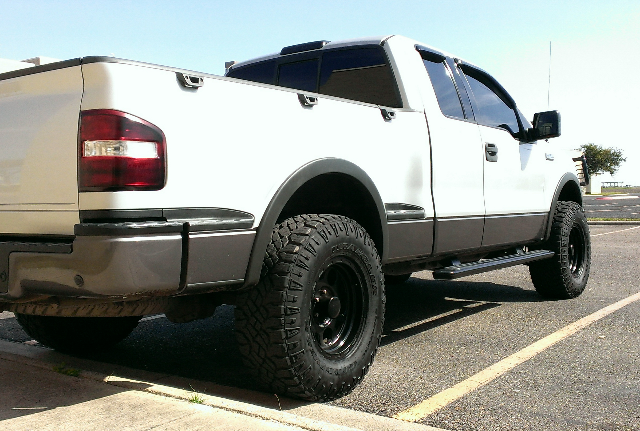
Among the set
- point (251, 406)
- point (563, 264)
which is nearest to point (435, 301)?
point (563, 264)

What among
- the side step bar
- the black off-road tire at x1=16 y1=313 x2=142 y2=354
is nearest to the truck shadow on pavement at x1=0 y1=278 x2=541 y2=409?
the black off-road tire at x1=16 y1=313 x2=142 y2=354

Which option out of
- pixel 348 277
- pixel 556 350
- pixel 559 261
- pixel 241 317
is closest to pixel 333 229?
pixel 348 277

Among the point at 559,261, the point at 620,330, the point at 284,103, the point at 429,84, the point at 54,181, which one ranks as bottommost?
the point at 620,330

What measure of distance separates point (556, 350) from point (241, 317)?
2349mm

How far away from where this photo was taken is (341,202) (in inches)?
157

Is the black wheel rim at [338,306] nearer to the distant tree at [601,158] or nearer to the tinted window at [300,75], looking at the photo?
the tinted window at [300,75]

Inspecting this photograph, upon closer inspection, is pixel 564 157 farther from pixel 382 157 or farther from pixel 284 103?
pixel 284 103

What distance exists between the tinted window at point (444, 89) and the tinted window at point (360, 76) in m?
0.40

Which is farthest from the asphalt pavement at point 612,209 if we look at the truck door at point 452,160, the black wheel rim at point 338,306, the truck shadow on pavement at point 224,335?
the black wheel rim at point 338,306

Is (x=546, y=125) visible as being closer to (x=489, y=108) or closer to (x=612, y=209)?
(x=489, y=108)

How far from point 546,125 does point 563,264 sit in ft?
4.38

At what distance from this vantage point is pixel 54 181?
9.22 ft

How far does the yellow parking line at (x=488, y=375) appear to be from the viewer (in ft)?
10.7

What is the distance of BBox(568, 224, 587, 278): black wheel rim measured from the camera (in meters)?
6.71
